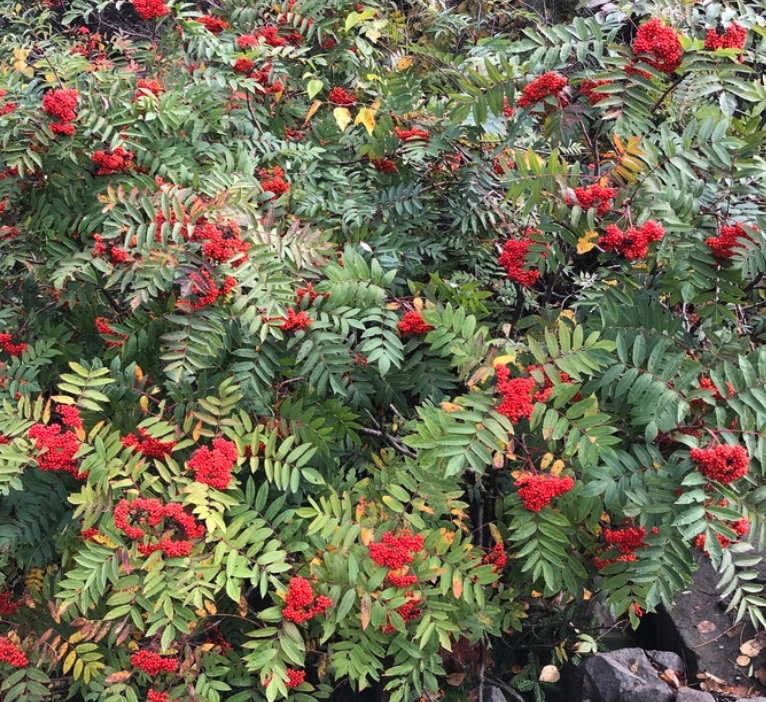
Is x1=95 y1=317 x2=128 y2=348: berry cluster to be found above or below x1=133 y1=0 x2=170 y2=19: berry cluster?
below

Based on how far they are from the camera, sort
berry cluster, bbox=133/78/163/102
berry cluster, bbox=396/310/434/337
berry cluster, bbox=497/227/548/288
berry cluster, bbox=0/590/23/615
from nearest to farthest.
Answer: berry cluster, bbox=396/310/434/337
berry cluster, bbox=497/227/548/288
berry cluster, bbox=133/78/163/102
berry cluster, bbox=0/590/23/615

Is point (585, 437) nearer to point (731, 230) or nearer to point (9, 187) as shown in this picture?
point (731, 230)

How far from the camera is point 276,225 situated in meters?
3.06

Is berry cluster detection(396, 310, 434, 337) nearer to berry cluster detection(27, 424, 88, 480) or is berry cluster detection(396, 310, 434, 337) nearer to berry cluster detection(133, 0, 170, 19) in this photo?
berry cluster detection(27, 424, 88, 480)

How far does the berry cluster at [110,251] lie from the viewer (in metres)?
2.74

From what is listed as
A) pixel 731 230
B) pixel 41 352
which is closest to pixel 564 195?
pixel 731 230

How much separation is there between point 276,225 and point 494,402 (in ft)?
4.10

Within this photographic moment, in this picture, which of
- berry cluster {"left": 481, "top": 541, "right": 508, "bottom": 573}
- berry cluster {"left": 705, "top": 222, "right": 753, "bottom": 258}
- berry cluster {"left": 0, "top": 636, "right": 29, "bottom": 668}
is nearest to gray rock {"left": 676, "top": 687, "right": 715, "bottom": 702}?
berry cluster {"left": 481, "top": 541, "right": 508, "bottom": 573}

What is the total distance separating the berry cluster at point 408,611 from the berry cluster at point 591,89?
2040 millimetres

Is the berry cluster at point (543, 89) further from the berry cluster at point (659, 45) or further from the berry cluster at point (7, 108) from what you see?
the berry cluster at point (7, 108)

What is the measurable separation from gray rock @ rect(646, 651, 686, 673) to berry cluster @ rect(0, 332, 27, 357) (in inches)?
129

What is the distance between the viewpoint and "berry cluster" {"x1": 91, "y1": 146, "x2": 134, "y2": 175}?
9.96 feet

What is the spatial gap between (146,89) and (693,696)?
11.6ft

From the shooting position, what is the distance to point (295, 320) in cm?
276
